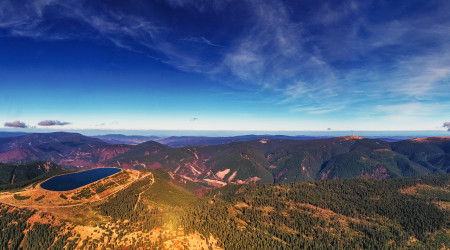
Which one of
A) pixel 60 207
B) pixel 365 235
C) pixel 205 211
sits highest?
pixel 60 207

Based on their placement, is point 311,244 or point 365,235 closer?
point 311,244

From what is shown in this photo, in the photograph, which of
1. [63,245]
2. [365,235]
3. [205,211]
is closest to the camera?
[63,245]

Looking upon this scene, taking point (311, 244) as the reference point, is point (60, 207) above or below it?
above

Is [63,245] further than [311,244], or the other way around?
[311,244]

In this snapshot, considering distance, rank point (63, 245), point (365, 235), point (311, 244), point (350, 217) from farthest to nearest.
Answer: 1. point (350, 217)
2. point (365, 235)
3. point (311, 244)
4. point (63, 245)

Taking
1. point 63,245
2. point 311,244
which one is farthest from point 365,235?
point 63,245

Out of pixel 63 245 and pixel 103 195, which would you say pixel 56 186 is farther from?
pixel 63 245

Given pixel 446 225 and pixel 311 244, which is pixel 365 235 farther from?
pixel 446 225

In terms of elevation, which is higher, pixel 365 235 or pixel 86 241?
pixel 86 241

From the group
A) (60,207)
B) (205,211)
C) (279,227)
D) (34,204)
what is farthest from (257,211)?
(34,204)
